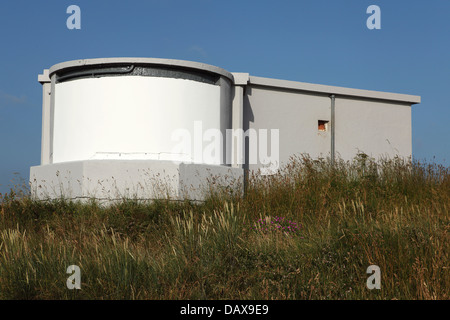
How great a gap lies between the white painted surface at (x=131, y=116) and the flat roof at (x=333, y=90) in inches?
111

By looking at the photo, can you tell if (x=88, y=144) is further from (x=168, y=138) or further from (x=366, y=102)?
(x=366, y=102)

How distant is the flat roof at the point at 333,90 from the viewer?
11998 mm

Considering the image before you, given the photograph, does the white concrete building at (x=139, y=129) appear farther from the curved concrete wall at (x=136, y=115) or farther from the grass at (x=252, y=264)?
the grass at (x=252, y=264)

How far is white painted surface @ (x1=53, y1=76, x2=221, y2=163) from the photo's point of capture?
914 centimetres

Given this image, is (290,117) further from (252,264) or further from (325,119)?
(252,264)

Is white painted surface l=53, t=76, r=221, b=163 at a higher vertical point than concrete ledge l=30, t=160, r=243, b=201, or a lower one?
higher

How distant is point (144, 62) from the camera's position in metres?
9.20

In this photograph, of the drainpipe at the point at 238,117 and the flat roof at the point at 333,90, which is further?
the flat roof at the point at 333,90

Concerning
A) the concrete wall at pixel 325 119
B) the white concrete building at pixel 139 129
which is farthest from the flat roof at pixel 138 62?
the concrete wall at pixel 325 119

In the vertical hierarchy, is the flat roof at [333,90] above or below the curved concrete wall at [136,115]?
above

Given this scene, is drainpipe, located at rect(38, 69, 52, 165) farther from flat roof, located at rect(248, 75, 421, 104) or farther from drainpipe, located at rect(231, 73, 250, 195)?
flat roof, located at rect(248, 75, 421, 104)

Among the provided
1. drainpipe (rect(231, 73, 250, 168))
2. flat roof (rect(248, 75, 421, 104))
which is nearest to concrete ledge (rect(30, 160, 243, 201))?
drainpipe (rect(231, 73, 250, 168))

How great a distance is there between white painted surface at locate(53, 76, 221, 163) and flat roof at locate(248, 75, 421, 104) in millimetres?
2824
